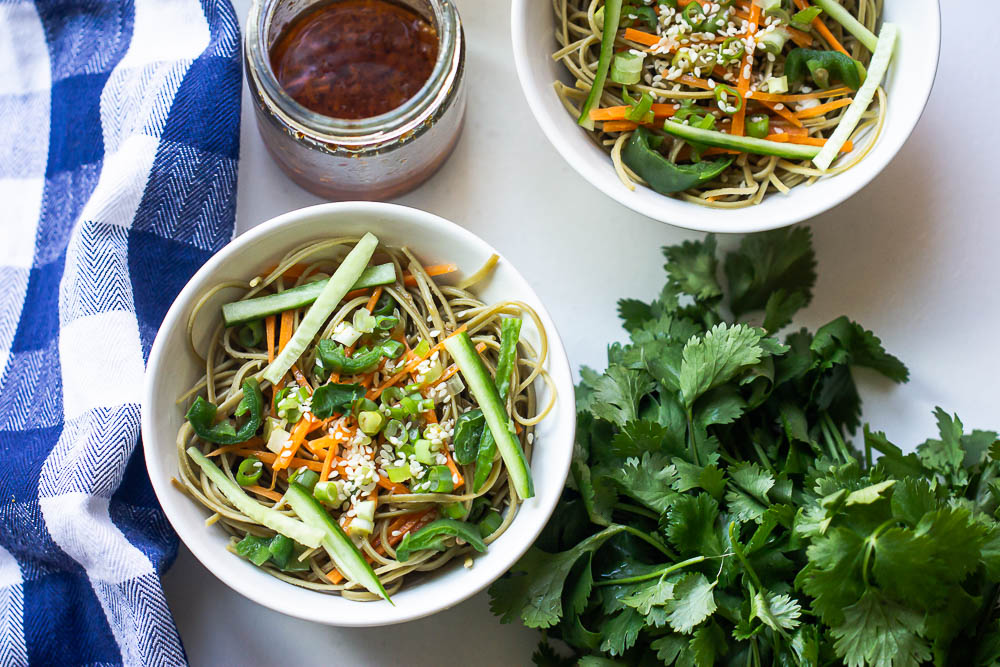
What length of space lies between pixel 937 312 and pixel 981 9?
53 centimetres

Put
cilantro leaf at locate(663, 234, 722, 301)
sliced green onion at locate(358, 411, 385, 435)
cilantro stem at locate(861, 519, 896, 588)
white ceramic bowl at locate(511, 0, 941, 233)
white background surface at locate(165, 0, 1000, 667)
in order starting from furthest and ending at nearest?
white background surface at locate(165, 0, 1000, 667) < cilantro leaf at locate(663, 234, 722, 301) < white ceramic bowl at locate(511, 0, 941, 233) < sliced green onion at locate(358, 411, 385, 435) < cilantro stem at locate(861, 519, 896, 588)

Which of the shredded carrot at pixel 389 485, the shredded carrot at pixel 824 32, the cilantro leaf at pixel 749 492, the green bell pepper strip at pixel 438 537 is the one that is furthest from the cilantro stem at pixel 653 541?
the shredded carrot at pixel 824 32

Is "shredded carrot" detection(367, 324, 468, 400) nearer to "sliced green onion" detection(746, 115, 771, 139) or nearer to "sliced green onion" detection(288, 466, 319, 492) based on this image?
"sliced green onion" detection(288, 466, 319, 492)

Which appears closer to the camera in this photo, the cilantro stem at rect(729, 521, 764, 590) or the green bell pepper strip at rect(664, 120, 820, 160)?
the cilantro stem at rect(729, 521, 764, 590)

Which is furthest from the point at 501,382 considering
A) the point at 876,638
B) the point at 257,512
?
the point at 876,638

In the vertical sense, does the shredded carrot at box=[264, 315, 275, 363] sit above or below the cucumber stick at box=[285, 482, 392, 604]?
above

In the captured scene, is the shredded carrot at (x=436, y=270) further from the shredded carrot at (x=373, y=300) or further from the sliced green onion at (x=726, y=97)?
the sliced green onion at (x=726, y=97)

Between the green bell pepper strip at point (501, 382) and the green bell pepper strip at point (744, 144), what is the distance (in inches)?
16.2

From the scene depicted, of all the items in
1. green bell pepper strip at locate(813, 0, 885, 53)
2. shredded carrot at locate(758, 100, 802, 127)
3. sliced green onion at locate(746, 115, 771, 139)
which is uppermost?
green bell pepper strip at locate(813, 0, 885, 53)

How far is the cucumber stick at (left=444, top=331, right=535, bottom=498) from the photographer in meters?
1.24

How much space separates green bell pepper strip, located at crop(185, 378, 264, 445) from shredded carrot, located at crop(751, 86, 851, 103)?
87 cm

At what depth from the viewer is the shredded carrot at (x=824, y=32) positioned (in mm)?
1446

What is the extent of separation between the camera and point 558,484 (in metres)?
1.25

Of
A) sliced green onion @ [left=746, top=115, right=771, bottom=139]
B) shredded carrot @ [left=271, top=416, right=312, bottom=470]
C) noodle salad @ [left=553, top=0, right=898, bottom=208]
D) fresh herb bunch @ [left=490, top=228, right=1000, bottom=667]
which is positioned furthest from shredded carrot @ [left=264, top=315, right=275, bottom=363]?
sliced green onion @ [left=746, top=115, right=771, bottom=139]
